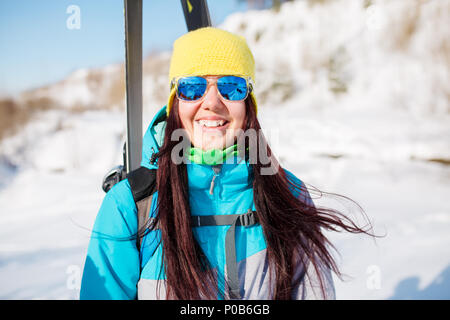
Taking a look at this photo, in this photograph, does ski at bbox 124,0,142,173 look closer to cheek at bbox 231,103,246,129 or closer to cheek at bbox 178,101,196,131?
cheek at bbox 178,101,196,131

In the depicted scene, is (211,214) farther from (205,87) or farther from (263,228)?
(205,87)

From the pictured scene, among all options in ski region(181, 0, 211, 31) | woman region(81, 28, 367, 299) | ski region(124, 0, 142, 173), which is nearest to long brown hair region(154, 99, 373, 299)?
woman region(81, 28, 367, 299)

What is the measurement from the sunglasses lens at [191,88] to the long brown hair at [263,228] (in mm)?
80

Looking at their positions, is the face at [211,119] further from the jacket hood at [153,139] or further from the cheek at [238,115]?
the jacket hood at [153,139]

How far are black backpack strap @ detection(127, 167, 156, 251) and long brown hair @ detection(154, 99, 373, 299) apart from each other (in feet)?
0.11

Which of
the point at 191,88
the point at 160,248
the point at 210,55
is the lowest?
the point at 160,248

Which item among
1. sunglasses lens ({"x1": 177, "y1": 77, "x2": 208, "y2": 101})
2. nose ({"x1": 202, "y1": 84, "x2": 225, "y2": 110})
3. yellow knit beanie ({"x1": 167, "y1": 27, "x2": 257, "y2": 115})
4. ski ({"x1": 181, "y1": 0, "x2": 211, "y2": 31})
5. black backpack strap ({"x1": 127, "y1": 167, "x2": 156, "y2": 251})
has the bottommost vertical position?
black backpack strap ({"x1": 127, "y1": 167, "x2": 156, "y2": 251})

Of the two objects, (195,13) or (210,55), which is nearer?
(210,55)

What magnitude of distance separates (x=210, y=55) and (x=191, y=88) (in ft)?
0.45

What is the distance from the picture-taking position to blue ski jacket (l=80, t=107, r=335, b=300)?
94 centimetres

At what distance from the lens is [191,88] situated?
3.39 ft

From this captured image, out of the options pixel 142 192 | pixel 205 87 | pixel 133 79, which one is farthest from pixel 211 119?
pixel 133 79
